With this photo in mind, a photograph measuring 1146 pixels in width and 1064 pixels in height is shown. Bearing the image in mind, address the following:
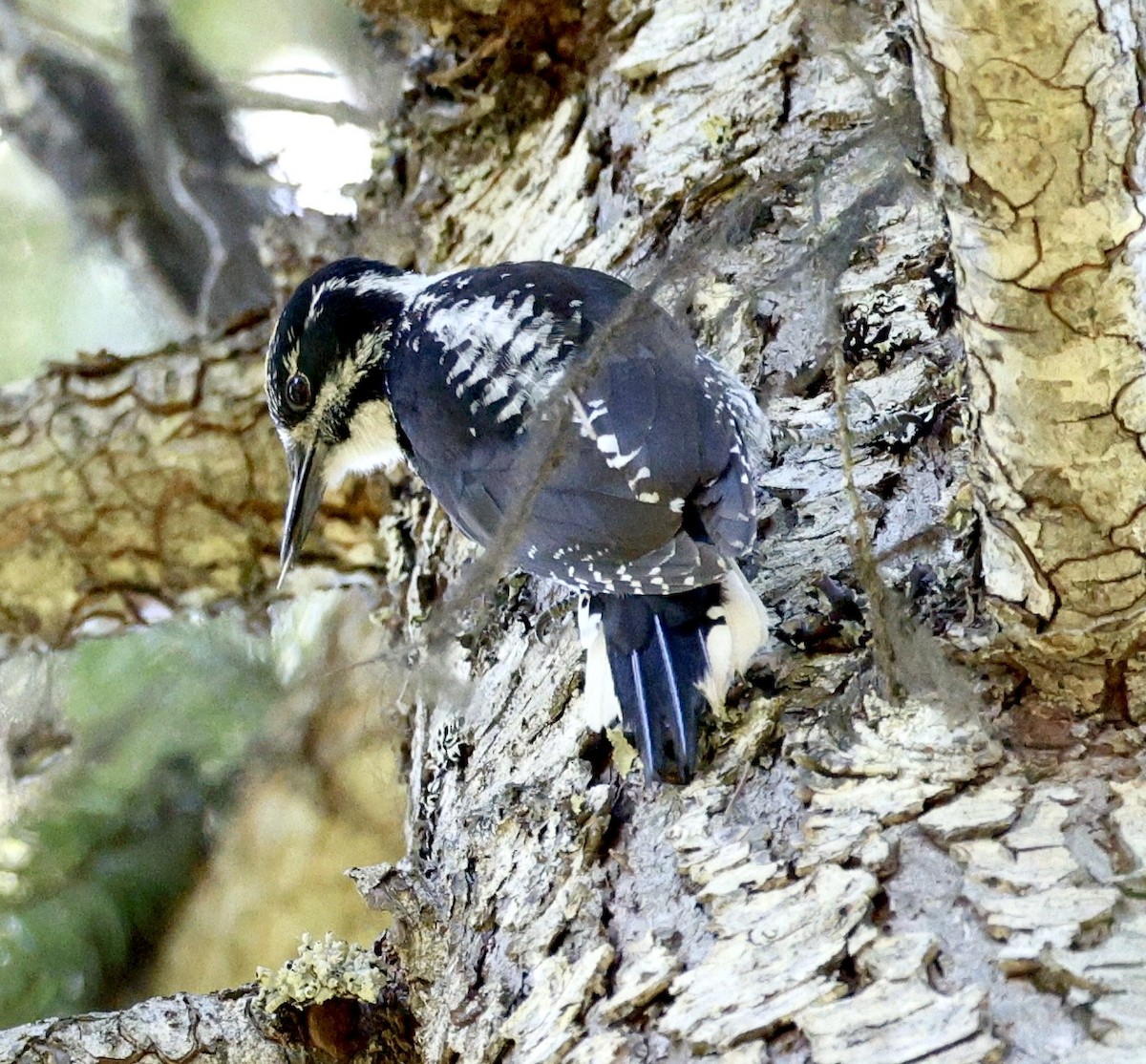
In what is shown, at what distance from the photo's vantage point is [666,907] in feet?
4.59

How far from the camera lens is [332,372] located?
245 cm

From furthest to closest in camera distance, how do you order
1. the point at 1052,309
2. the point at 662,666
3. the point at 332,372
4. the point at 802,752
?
the point at 332,372
the point at 662,666
the point at 802,752
the point at 1052,309

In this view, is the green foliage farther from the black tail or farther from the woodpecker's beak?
the black tail

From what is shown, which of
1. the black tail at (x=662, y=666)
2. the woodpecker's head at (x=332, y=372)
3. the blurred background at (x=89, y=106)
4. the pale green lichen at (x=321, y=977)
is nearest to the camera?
the black tail at (x=662, y=666)

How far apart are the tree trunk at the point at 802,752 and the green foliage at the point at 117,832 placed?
45cm

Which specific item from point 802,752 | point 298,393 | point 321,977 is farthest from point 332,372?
point 802,752

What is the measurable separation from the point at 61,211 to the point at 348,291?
2.27 m

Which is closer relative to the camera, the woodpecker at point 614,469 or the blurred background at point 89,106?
the woodpecker at point 614,469

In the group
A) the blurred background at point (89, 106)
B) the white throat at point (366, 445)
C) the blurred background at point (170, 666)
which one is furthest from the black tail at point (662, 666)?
the blurred background at point (89, 106)

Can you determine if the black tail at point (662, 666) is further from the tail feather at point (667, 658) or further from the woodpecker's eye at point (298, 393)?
the woodpecker's eye at point (298, 393)

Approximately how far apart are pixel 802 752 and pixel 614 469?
1.50 ft

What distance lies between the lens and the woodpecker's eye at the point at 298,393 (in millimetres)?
2445

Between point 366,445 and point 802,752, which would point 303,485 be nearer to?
point 366,445

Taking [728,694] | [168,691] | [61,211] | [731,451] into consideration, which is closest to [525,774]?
[728,694]
